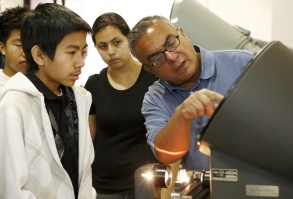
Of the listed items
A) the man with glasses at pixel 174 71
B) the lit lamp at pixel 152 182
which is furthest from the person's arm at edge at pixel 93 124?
the lit lamp at pixel 152 182

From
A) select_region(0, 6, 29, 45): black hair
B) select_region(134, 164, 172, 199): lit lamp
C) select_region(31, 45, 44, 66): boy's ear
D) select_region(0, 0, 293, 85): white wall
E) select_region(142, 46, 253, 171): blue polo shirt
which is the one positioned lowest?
select_region(134, 164, 172, 199): lit lamp

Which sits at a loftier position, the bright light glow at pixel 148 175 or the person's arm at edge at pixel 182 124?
the person's arm at edge at pixel 182 124

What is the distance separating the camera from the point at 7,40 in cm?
153

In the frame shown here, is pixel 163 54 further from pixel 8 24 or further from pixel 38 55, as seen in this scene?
pixel 8 24

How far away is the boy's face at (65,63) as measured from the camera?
1.06 meters

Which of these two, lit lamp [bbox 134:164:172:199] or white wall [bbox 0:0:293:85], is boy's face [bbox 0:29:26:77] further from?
white wall [bbox 0:0:293:85]

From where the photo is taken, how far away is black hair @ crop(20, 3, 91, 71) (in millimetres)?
1065

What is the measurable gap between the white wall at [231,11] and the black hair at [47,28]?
3.36 feet

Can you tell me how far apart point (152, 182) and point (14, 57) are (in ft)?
2.96

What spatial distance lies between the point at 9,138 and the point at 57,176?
18cm

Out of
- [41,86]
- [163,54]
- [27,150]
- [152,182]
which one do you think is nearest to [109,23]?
[163,54]

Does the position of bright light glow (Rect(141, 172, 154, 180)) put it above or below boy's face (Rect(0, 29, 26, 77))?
below

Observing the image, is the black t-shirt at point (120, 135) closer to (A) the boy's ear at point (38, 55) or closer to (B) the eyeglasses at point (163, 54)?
(B) the eyeglasses at point (163, 54)

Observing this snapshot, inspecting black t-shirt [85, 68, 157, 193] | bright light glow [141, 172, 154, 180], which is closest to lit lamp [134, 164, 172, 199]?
bright light glow [141, 172, 154, 180]
